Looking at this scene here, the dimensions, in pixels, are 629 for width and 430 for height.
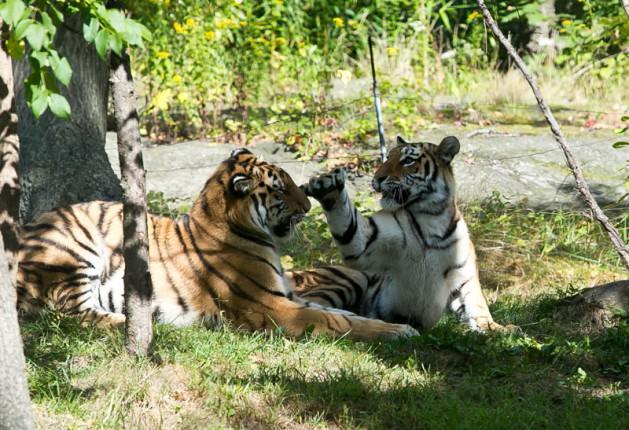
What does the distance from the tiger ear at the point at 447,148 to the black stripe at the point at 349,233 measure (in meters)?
0.74

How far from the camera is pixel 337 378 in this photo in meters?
4.60

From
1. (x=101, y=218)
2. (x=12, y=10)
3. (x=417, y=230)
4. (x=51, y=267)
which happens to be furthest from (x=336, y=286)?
(x=12, y=10)

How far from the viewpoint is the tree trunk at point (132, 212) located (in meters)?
4.39

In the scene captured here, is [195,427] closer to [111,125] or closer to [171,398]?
[171,398]

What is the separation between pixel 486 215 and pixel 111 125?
202 inches

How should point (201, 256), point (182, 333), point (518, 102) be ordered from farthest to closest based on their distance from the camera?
point (518, 102) < point (201, 256) < point (182, 333)

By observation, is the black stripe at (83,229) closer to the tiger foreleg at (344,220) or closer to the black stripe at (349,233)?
the tiger foreleg at (344,220)

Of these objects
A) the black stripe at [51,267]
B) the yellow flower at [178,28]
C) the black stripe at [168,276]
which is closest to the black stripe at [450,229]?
the black stripe at [168,276]

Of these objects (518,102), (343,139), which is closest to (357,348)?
(343,139)

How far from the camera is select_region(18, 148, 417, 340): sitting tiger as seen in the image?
5672 millimetres

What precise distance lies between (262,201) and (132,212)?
1.58m

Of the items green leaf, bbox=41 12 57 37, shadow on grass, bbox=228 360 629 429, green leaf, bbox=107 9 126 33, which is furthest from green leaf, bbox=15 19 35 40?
shadow on grass, bbox=228 360 629 429

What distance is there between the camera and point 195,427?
402 centimetres

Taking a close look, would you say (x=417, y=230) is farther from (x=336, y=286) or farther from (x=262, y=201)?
(x=262, y=201)
